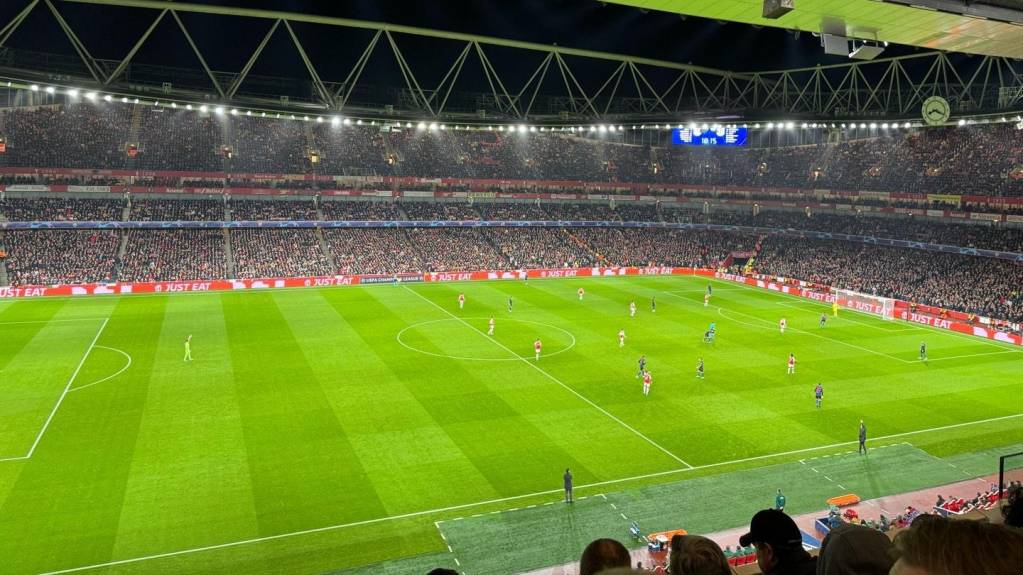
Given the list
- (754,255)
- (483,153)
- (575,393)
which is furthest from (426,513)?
(483,153)

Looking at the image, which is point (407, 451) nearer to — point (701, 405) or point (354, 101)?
point (701, 405)

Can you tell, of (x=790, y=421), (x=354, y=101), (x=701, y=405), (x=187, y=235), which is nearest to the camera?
(x=790, y=421)

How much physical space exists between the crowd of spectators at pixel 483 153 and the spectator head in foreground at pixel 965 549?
7006 cm

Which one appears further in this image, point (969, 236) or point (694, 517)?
point (969, 236)

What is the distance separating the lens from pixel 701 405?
30.6 metres

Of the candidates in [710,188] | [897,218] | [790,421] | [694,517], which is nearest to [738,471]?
[694,517]

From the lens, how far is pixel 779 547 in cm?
437

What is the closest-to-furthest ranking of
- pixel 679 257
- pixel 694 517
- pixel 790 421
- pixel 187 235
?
pixel 694 517 < pixel 790 421 < pixel 187 235 < pixel 679 257

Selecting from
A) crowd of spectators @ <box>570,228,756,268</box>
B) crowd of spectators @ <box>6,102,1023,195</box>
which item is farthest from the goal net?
crowd of spectators @ <box>570,228,756,268</box>

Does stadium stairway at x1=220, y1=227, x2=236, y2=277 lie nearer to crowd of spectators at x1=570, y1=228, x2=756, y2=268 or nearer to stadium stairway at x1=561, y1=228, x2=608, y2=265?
stadium stairway at x1=561, y1=228, x2=608, y2=265

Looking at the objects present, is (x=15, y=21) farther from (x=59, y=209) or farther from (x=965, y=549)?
(x=965, y=549)

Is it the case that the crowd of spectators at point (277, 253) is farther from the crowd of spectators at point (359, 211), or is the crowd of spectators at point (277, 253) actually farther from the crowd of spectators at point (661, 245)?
the crowd of spectators at point (661, 245)

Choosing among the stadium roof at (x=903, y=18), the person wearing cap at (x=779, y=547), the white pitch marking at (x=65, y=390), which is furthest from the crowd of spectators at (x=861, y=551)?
the white pitch marking at (x=65, y=390)

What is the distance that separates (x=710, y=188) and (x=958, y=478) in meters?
72.4
